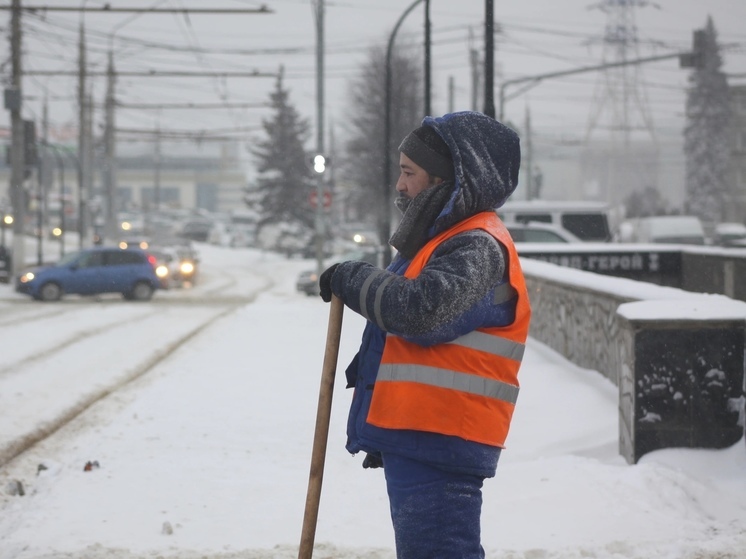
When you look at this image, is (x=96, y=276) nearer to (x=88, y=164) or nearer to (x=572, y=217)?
(x=572, y=217)

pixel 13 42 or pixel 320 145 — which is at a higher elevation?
pixel 13 42

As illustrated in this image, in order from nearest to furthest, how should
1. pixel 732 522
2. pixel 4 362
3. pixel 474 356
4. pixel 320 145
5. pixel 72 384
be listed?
pixel 474 356
pixel 732 522
pixel 72 384
pixel 4 362
pixel 320 145

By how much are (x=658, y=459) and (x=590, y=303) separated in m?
4.26

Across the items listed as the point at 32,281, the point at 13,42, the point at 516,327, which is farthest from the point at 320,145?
the point at 516,327

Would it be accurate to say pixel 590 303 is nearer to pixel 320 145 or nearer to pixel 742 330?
pixel 742 330

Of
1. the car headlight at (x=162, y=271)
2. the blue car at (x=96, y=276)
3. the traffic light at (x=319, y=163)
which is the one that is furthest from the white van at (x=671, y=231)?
the car headlight at (x=162, y=271)

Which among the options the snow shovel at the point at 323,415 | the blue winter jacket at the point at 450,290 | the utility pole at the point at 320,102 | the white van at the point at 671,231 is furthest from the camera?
the white van at the point at 671,231

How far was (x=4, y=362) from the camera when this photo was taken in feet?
43.5

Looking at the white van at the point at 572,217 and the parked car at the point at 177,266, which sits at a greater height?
the white van at the point at 572,217

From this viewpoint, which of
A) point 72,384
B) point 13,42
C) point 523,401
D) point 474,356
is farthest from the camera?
point 13,42

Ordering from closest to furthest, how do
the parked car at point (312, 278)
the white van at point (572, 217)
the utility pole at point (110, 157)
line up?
1. the white van at point (572, 217)
2. the parked car at point (312, 278)
3. the utility pole at point (110, 157)

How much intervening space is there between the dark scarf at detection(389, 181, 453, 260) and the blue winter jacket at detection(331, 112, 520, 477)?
2 cm

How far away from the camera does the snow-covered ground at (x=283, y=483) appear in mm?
5316

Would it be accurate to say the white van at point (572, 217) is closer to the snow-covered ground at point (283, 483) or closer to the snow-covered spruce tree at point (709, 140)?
the snow-covered ground at point (283, 483)
